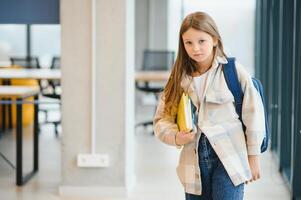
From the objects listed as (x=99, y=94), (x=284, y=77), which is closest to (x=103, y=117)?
(x=99, y=94)

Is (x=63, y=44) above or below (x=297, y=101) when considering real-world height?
above

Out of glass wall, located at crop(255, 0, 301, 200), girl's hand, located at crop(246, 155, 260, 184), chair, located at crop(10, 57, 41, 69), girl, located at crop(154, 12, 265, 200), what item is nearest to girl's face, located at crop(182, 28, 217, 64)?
girl, located at crop(154, 12, 265, 200)

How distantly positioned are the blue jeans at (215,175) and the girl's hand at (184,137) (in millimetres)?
97

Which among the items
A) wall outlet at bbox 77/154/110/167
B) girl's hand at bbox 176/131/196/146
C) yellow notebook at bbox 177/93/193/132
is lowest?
wall outlet at bbox 77/154/110/167

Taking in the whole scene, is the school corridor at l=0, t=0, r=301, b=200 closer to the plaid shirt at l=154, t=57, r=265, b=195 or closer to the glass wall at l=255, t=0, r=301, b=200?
the glass wall at l=255, t=0, r=301, b=200

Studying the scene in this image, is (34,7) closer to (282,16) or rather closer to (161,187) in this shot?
(161,187)

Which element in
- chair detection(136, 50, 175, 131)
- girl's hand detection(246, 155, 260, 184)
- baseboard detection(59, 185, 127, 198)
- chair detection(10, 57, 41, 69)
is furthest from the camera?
chair detection(10, 57, 41, 69)

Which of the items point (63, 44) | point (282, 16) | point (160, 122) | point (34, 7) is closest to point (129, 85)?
point (63, 44)

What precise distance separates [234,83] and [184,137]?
0.28 metres

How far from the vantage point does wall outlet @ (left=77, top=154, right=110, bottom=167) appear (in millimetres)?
4121

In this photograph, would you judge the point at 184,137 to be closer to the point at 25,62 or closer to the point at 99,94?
the point at 99,94

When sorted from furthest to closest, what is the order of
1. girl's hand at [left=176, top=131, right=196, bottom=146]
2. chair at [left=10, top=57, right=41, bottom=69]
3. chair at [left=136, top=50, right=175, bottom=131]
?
chair at [left=10, top=57, right=41, bottom=69] → chair at [left=136, top=50, right=175, bottom=131] → girl's hand at [left=176, top=131, right=196, bottom=146]

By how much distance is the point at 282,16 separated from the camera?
191 inches

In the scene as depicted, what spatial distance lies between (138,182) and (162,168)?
24.7 inches
